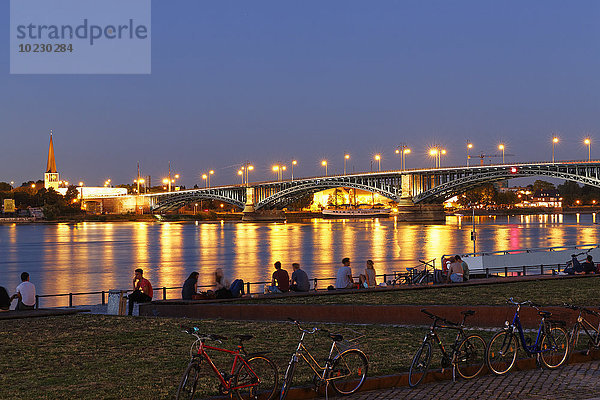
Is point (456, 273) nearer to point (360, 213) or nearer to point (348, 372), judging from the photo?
point (348, 372)

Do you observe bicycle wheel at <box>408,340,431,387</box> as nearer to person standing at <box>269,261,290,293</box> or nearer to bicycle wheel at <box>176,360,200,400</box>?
bicycle wheel at <box>176,360,200,400</box>

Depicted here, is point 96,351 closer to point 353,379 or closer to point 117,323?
point 117,323

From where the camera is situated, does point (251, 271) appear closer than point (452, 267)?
No

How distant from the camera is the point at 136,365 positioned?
34.7 ft

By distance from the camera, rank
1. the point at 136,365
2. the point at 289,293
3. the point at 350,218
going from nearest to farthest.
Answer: the point at 136,365
the point at 289,293
the point at 350,218

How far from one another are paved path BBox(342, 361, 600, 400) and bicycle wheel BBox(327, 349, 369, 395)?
0.52ft

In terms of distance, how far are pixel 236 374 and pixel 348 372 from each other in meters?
1.57

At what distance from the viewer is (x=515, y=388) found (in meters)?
9.71

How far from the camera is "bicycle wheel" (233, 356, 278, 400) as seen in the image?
28.0 feet

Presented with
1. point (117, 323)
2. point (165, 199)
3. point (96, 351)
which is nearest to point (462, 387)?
point (96, 351)

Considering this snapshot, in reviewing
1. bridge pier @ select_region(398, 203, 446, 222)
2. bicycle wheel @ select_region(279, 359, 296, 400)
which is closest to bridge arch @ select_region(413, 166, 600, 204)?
bridge pier @ select_region(398, 203, 446, 222)

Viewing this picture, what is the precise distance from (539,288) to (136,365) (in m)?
13.2

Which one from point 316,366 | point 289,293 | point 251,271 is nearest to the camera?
point 316,366

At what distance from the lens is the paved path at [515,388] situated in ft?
30.4
